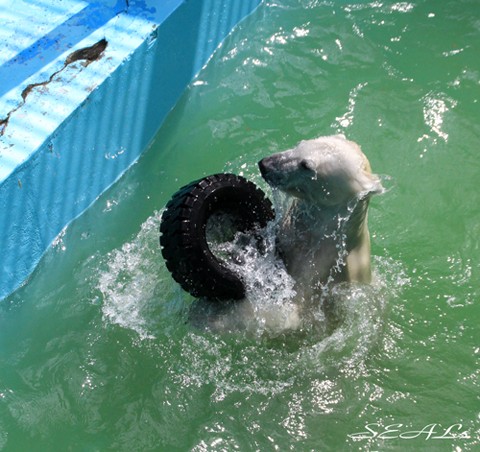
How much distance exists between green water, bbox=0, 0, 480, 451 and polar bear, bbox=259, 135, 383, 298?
23 cm

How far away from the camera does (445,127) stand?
19.0ft

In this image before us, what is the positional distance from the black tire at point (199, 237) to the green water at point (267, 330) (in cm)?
37

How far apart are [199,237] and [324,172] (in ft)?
2.42

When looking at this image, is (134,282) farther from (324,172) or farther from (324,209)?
(324,172)

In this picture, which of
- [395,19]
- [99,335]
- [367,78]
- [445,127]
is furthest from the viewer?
[395,19]

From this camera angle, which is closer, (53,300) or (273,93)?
(53,300)

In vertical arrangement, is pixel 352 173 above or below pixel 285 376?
Result: above

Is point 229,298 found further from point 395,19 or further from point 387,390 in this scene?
point 395,19

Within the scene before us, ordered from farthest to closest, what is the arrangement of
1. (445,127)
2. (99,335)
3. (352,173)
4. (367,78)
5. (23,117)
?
(367,78) → (445,127) → (23,117) → (99,335) → (352,173)

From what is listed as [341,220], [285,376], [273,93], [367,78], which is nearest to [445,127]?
[367,78]

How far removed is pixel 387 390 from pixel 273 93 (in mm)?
2894
